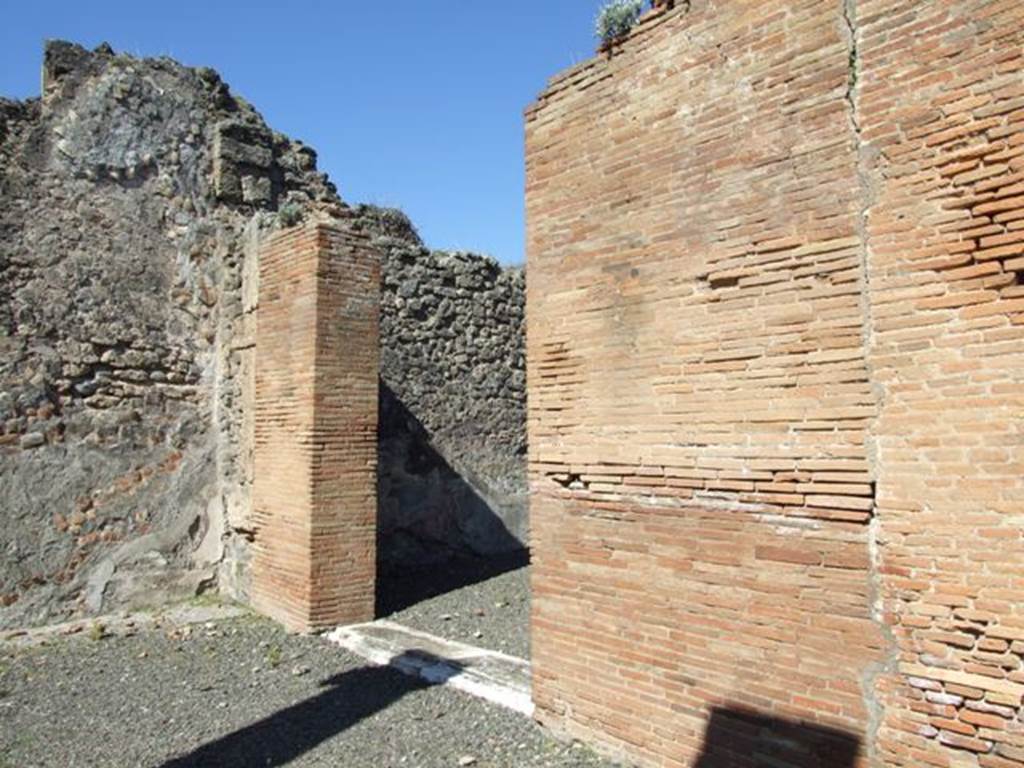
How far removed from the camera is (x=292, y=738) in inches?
187

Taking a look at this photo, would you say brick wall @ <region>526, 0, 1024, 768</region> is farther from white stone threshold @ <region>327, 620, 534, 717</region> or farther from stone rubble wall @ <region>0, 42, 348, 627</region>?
stone rubble wall @ <region>0, 42, 348, 627</region>

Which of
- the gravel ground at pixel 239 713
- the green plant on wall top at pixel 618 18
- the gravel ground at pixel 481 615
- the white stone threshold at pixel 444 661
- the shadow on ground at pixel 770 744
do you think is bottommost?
the gravel ground at pixel 239 713

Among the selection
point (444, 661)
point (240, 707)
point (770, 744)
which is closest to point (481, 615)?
point (444, 661)

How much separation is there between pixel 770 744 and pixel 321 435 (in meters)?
4.57

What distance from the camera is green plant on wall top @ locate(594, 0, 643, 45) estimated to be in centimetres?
438

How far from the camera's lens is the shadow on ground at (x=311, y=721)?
14.7 ft

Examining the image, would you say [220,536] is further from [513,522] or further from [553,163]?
[553,163]

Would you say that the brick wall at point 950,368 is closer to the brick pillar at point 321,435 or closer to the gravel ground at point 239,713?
the gravel ground at point 239,713

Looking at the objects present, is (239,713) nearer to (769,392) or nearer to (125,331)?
(769,392)

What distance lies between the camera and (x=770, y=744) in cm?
356

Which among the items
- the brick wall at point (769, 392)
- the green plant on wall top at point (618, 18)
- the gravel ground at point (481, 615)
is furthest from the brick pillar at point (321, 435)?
the green plant on wall top at point (618, 18)

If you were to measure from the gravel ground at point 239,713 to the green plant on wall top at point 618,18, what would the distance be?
3.88 metres

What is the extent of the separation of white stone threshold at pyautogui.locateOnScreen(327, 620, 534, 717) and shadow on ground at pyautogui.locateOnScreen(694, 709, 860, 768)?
1366 mm

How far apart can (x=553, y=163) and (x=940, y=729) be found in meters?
3.40
